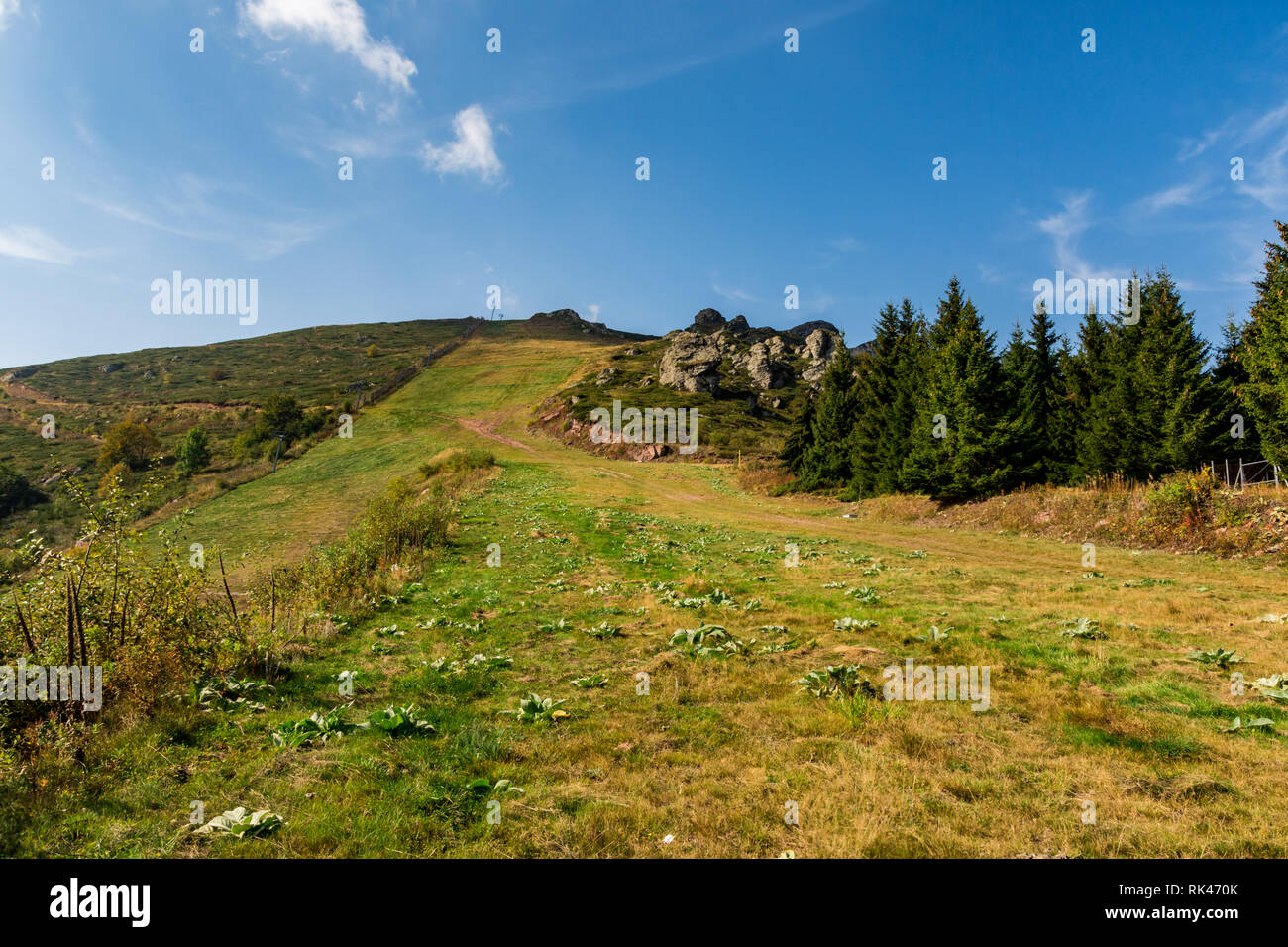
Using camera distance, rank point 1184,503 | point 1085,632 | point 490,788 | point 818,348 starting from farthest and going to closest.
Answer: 1. point 818,348
2. point 1184,503
3. point 1085,632
4. point 490,788

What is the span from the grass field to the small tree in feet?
230

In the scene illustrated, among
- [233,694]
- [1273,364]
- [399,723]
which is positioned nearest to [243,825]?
[399,723]

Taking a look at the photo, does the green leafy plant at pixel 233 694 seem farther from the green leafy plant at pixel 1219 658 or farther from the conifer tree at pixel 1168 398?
the conifer tree at pixel 1168 398

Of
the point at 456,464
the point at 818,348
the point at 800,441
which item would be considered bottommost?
the point at 456,464

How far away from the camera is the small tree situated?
67.8 m

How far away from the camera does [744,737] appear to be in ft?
23.4

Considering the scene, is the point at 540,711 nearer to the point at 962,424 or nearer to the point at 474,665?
the point at 474,665

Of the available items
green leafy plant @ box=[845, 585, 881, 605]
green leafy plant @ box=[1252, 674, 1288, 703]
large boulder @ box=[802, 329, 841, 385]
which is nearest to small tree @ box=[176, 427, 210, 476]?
green leafy plant @ box=[845, 585, 881, 605]

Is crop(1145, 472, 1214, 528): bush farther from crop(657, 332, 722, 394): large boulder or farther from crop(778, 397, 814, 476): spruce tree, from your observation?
crop(657, 332, 722, 394): large boulder

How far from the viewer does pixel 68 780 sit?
19.5 feet

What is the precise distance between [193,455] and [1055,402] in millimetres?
92382
